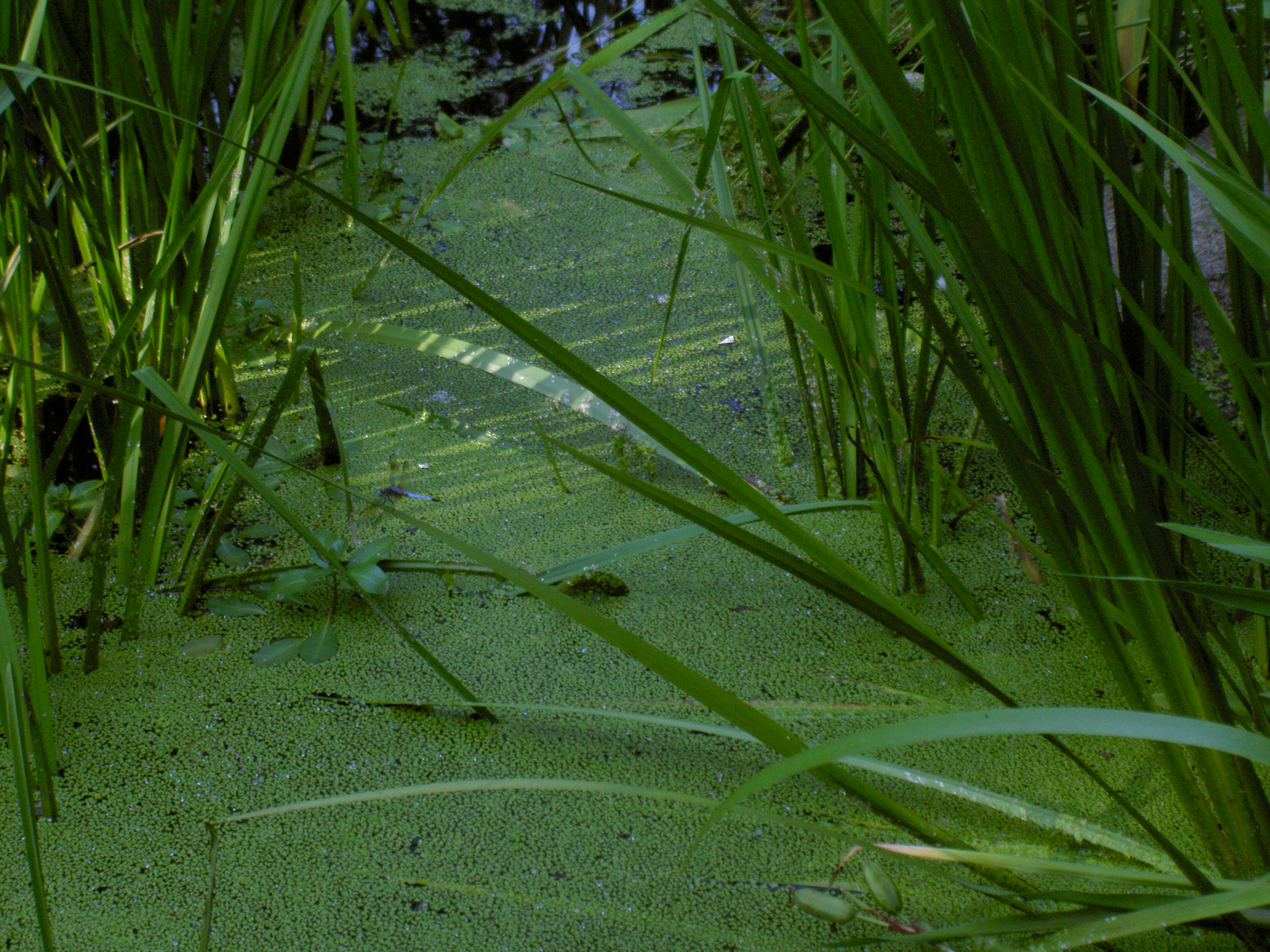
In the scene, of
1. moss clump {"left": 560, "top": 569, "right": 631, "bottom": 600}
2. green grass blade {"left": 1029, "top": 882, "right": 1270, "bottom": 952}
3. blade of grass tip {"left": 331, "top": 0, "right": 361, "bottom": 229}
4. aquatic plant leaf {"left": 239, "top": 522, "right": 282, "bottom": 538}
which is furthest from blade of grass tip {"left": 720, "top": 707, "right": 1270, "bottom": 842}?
blade of grass tip {"left": 331, "top": 0, "right": 361, "bottom": 229}

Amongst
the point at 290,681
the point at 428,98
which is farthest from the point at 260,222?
the point at 290,681

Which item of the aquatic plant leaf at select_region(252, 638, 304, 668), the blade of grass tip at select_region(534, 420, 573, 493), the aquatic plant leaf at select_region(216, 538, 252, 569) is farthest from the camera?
the blade of grass tip at select_region(534, 420, 573, 493)

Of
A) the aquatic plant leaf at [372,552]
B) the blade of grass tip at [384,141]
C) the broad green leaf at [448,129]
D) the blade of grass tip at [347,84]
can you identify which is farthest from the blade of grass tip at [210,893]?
the broad green leaf at [448,129]

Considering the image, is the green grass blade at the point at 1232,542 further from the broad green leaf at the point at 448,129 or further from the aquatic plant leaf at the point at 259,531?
the broad green leaf at the point at 448,129

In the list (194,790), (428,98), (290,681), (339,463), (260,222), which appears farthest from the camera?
(428,98)

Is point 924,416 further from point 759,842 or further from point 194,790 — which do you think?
point 194,790

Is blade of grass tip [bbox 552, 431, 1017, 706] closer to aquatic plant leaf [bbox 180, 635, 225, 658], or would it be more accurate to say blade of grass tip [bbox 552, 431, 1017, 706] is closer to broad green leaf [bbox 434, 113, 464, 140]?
aquatic plant leaf [bbox 180, 635, 225, 658]

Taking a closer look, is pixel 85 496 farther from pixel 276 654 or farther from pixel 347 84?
pixel 347 84
